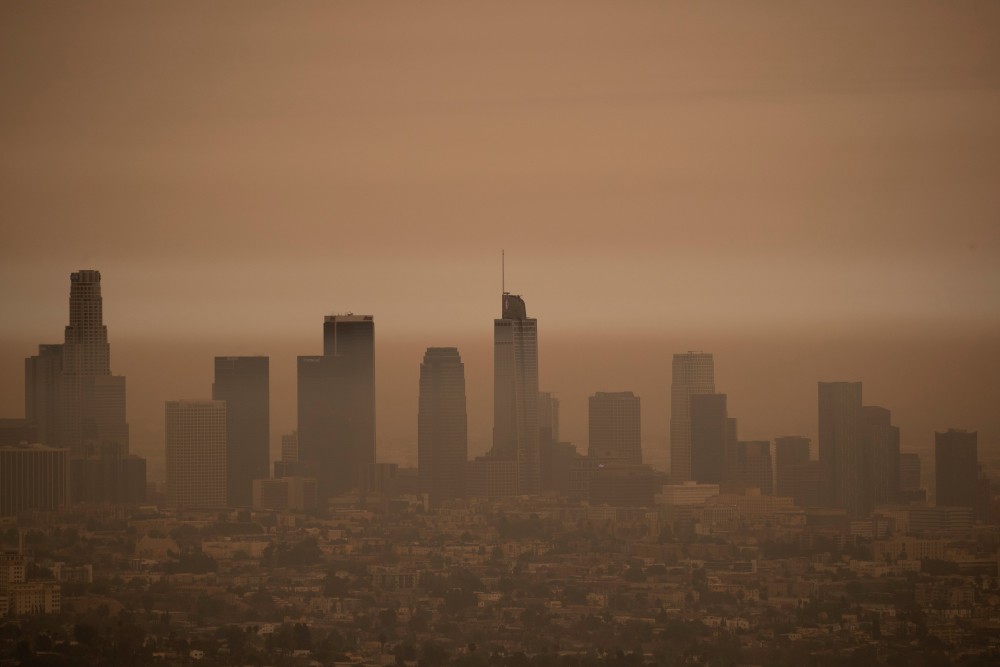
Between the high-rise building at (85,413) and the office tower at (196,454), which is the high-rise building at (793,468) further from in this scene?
the high-rise building at (85,413)

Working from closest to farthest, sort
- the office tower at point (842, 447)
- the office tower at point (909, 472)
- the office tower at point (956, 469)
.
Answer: the office tower at point (956, 469)
the office tower at point (909, 472)
the office tower at point (842, 447)

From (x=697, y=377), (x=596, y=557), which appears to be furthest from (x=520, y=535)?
(x=697, y=377)

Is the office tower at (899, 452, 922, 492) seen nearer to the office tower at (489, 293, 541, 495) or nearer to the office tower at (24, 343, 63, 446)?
the office tower at (489, 293, 541, 495)

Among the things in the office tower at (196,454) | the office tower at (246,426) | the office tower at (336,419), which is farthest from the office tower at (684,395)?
the office tower at (196,454)

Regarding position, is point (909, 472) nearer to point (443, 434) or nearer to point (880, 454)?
point (880, 454)

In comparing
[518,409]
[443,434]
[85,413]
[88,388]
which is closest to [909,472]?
[518,409]

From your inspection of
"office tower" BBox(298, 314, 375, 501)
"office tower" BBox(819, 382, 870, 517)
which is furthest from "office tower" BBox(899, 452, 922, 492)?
"office tower" BBox(298, 314, 375, 501)
